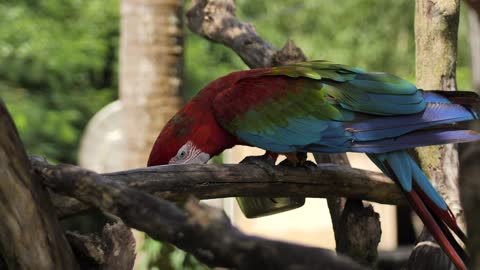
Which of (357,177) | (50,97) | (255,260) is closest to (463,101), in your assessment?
(357,177)

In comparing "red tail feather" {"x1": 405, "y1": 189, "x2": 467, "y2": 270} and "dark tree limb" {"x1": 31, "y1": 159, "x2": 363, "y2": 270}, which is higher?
"dark tree limb" {"x1": 31, "y1": 159, "x2": 363, "y2": 270}

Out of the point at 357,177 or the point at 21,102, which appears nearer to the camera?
the point at 357,177

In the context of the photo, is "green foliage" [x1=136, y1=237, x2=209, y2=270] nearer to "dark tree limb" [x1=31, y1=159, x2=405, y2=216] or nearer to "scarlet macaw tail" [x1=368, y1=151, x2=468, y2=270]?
"dark tree limb" [x1=31, y1=159, x2=405, y2=216]

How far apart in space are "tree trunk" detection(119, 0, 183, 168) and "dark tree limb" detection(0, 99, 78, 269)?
2438 millimetres

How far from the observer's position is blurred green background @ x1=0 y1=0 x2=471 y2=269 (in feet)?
20.1

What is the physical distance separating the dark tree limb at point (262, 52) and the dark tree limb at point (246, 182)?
76 millimetres

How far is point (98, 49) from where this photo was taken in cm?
648

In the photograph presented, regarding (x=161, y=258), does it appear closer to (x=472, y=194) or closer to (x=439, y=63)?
(x=439, y=63)

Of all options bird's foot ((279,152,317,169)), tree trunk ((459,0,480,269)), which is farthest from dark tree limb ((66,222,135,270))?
tree trunk ((459,0,480,269))

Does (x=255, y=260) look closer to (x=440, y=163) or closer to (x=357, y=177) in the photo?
(x=357, y=177)

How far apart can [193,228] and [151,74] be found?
2.88 meters

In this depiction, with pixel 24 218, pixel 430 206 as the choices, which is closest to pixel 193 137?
pixel 430 206

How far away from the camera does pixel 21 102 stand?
5.89 meters

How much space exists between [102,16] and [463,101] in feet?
16.6
